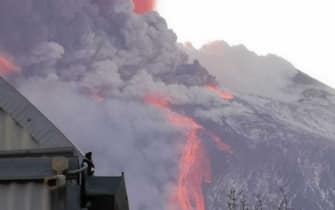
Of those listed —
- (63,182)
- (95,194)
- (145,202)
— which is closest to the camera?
(63,182)

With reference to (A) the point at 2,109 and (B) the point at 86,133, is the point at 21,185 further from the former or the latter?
(B) the point at 86,133

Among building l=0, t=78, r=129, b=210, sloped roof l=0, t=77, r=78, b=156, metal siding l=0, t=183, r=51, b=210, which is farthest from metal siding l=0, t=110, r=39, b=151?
metal siding l=0, t=183, r=51, b=210

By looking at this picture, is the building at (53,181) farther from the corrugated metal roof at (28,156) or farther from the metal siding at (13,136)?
the metal siding at (13,136)

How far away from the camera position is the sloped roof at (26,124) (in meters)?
5.11

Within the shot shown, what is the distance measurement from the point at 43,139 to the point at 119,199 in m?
0.99

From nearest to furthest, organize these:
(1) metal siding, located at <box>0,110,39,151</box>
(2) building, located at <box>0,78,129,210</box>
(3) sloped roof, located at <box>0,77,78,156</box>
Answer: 1. (2) building, located at <box>0,78,129,210</box>
2. (3) sloped roof, located at <box>0,77,78,156</box>
3. (1) metal siding, located at <box>0,110,39,151</box>

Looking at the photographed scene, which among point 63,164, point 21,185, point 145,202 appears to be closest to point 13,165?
point 21,185

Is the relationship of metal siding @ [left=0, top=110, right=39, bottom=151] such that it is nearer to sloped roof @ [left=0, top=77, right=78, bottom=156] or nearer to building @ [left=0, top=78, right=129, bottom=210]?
sloped roof @ [left=0, top=77, right=78, bottom=156]

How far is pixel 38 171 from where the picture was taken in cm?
411

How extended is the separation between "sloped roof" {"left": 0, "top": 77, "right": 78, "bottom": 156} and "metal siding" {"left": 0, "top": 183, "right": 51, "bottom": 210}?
0.88 metres

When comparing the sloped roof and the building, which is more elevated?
the sloped roof

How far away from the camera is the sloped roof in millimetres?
5113

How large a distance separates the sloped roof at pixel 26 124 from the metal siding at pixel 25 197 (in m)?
0.88

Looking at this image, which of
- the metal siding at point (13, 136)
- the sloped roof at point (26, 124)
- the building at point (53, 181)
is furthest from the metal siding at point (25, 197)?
the metal siding at point (13, 136)
